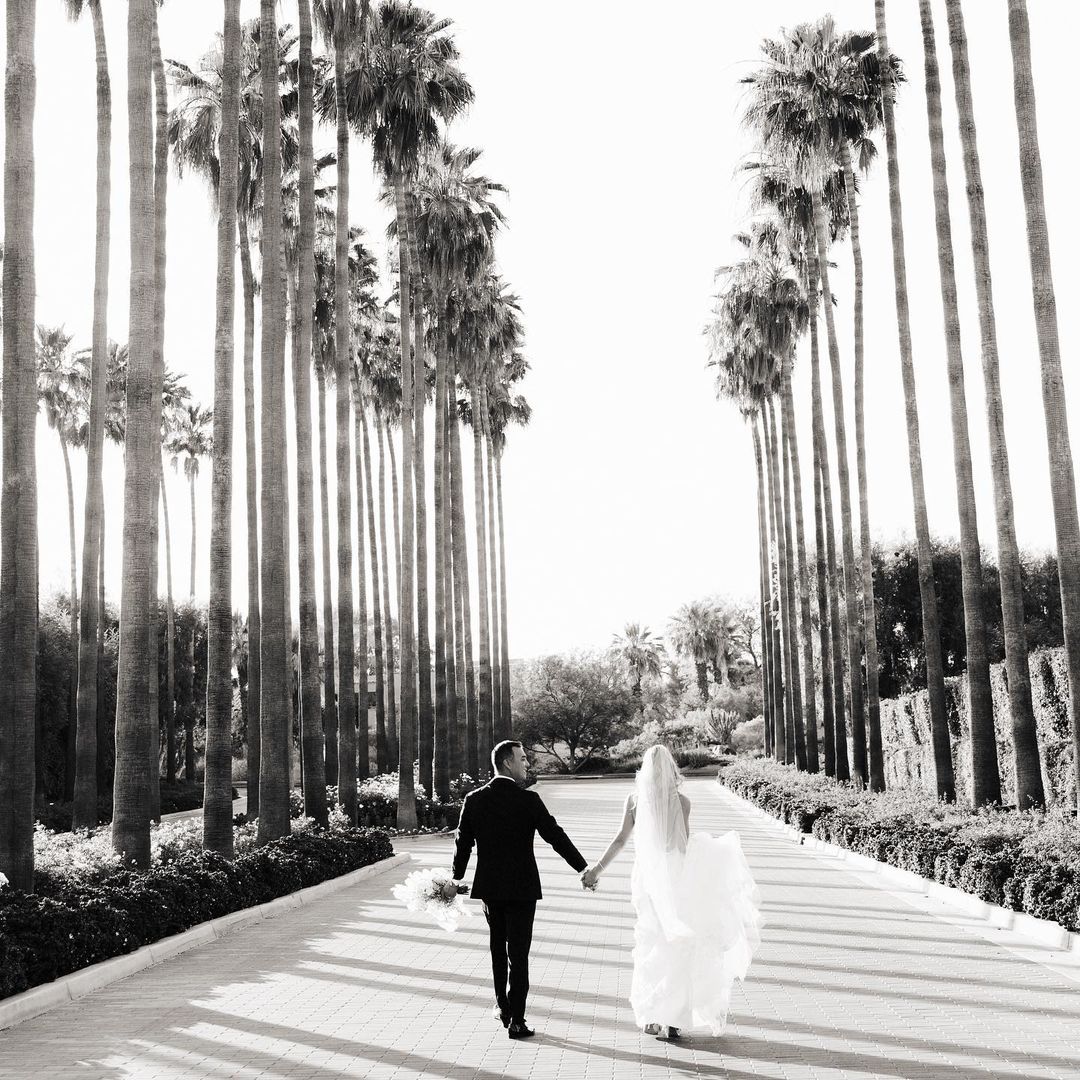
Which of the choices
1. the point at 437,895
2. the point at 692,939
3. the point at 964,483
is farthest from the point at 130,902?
the point at 964,483

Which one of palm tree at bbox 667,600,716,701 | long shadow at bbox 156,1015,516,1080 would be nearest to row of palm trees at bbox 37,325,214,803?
long shadow at bbox 156,1015,516,1080

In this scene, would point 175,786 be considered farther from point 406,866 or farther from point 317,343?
point 406,866

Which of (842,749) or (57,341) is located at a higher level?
(57,341)

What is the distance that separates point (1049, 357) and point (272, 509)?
1134cm

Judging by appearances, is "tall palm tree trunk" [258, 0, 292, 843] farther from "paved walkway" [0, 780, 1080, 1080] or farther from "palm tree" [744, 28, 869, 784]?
"palm tree" [744, 28, 869, 784]

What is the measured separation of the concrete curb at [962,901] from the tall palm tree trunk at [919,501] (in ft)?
8.35

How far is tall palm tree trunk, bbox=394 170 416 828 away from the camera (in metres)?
26.7

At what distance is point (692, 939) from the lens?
802 centimetres

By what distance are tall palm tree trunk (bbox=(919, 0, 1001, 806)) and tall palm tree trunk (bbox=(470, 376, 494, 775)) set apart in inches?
1088

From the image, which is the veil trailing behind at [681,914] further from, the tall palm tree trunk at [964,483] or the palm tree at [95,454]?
the palm tree at [95,454]

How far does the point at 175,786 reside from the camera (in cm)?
4650

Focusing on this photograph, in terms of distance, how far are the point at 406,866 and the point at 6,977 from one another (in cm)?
1263

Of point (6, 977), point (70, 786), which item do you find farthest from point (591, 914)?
point (70, 786)

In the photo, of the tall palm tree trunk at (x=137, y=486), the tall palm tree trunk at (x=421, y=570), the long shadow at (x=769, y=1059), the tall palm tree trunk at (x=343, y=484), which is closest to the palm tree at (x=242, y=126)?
the tall palm tree trunk at (x=343, y=484)
